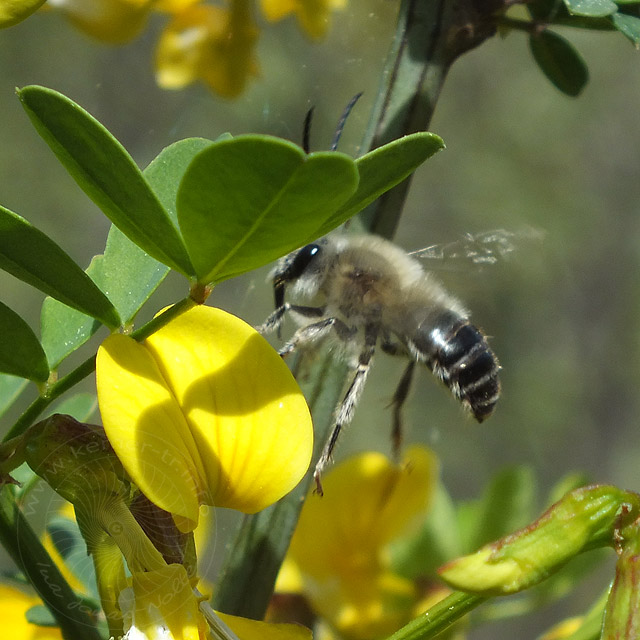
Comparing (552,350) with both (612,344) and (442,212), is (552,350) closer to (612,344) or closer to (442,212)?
(612,344)

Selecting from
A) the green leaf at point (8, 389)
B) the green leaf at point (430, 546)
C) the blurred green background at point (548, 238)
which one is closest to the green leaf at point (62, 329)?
the green leaf at point (8, 389)

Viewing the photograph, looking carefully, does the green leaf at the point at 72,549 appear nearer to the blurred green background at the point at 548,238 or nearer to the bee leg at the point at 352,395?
the bee leg at the point at 352,395

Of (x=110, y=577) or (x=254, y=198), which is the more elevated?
(x=254, y=198)

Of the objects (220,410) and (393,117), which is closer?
(220,410)

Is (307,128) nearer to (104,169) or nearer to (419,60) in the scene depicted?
(419,60)

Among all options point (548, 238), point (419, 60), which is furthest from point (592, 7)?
point (548, 238)

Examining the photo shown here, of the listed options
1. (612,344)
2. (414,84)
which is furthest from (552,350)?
(414,84)

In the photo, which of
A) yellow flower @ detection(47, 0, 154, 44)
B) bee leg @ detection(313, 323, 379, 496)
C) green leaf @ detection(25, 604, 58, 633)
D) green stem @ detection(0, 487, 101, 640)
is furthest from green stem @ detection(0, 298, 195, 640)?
yellow flower @ detection(47, 0, 154, 44)
